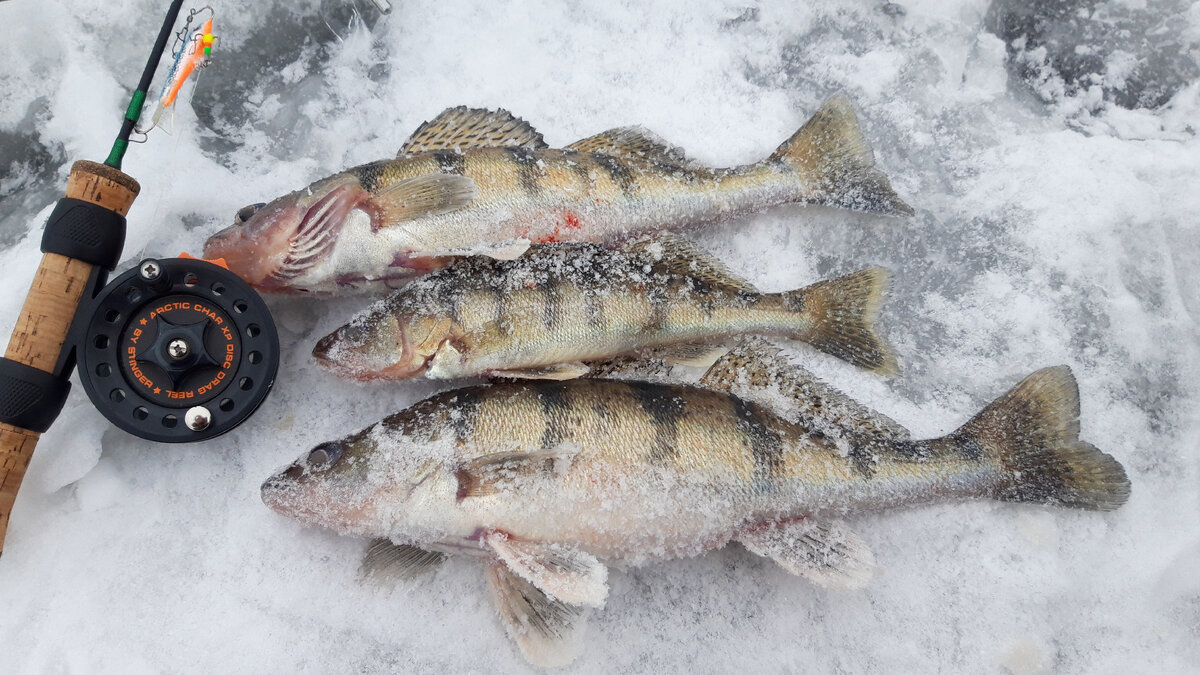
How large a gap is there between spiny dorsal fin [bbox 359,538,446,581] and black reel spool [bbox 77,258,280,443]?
0.54 meters

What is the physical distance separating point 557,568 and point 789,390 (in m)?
0.85

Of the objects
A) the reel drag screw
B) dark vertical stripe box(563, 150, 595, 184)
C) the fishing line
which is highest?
the fishing line

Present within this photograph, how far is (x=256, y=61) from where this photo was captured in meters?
2.56

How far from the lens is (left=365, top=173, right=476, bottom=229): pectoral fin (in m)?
2.09

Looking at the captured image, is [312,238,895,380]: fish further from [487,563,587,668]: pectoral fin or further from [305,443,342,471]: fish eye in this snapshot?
[487,563,587,668]: pectoral fin

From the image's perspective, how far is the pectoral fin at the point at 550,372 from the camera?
204 cm

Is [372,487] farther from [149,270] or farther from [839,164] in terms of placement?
[839,164]

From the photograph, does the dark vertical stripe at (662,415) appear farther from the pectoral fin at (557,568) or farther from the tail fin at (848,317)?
the tail fin at (848,317)

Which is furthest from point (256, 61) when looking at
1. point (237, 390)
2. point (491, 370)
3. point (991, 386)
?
point (991, 386)

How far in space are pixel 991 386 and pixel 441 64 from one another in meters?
2.20

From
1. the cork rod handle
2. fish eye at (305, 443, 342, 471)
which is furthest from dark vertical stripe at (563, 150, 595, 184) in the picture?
the cork rod handle

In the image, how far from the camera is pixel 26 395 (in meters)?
1.89

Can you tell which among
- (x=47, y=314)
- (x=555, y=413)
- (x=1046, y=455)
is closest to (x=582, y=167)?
(x=555, y=413)

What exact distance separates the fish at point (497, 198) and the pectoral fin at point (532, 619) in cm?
93
